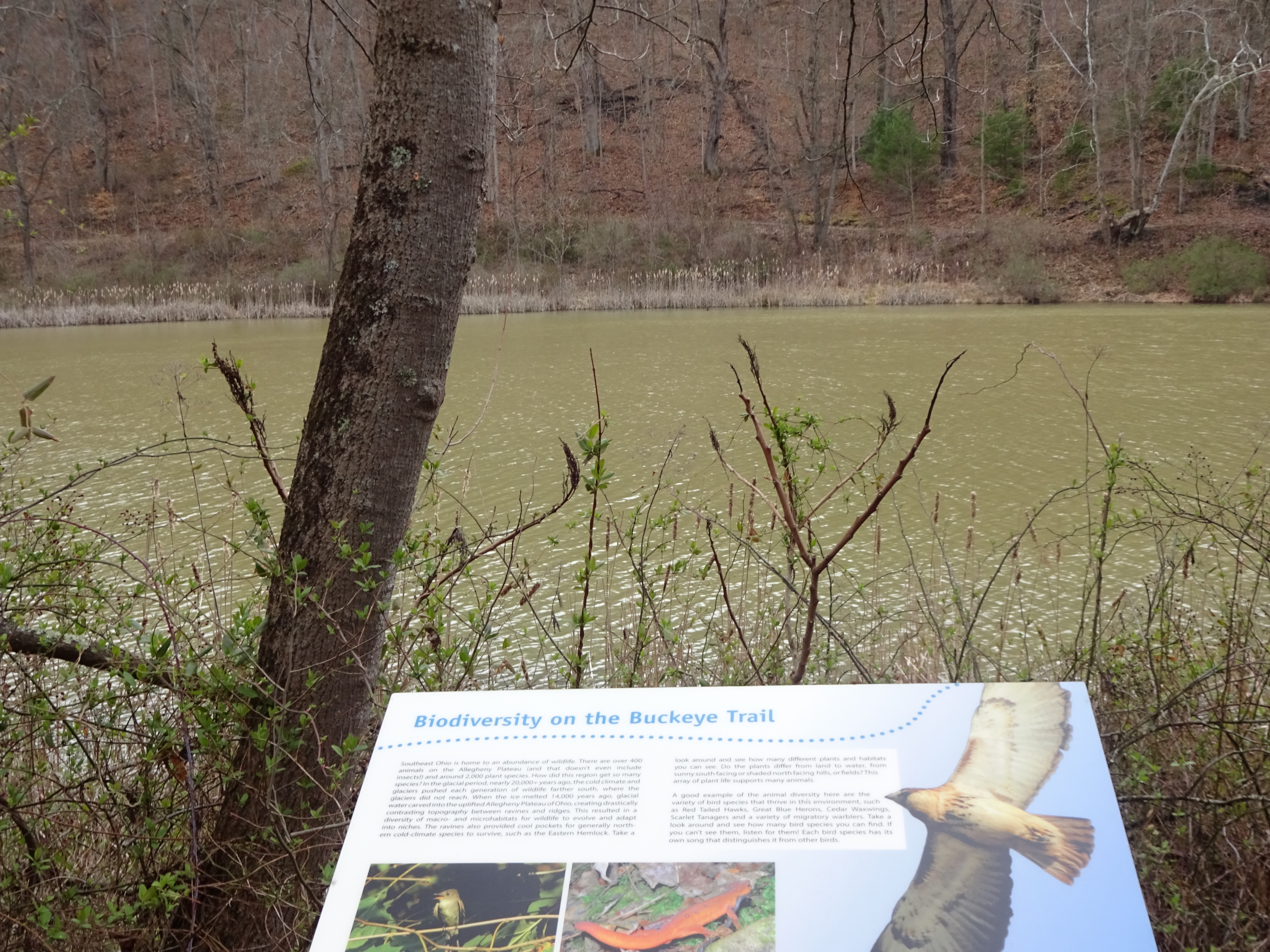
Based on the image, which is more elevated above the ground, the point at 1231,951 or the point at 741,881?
the point at 741,881

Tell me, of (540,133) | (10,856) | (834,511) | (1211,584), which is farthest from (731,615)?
(540,133)

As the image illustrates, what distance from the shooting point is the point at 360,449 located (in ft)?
6.36

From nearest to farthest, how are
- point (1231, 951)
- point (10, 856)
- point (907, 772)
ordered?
point (907, 772) < point (1231, 951) < point (10, 856)

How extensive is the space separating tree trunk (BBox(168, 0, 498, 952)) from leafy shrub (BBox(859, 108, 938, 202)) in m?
25.8

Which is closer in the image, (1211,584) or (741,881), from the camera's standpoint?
(741,881)

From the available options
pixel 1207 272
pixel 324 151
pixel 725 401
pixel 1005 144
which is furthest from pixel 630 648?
pixel 324 151

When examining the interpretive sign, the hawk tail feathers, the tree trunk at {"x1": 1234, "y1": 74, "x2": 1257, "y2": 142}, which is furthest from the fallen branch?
the tree trunk at {"x1": 1234, "y1": 74, "x2": 1257, "y2": 142}

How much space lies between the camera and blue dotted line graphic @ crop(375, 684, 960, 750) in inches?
54.7

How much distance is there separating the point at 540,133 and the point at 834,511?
27548mm

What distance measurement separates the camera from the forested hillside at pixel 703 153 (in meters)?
23.3

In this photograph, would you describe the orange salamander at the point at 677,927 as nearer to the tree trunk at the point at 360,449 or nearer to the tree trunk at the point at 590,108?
the tree trunk at the point at 360,449

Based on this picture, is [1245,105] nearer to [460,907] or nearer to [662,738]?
[662,738]

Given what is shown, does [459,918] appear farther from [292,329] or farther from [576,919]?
[292,329]

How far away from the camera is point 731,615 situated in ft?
7.82
